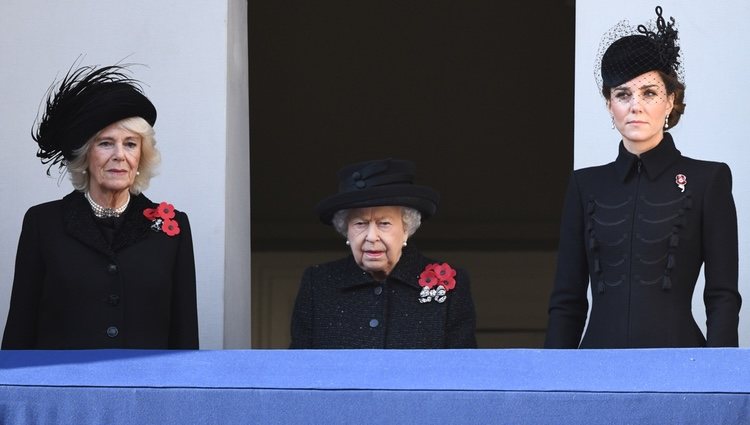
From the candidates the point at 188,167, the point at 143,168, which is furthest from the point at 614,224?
the point at 188,167

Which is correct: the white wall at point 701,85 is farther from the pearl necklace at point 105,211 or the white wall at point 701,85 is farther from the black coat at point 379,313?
the pearl necklace at point 105,211

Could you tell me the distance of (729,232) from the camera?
421cm

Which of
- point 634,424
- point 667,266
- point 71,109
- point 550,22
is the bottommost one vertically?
point 634,424

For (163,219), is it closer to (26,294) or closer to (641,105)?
(26,294)

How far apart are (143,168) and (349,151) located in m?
3.70

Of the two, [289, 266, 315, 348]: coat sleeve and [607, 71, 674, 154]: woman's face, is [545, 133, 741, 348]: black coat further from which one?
[289, 266, 315, 348]: coat sleeve

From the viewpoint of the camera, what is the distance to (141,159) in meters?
4.59

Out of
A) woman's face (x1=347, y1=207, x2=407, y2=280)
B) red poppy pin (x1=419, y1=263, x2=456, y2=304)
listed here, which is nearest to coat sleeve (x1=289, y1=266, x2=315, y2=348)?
woman's face (x1=347, y1=207, x2=407, y2=280)

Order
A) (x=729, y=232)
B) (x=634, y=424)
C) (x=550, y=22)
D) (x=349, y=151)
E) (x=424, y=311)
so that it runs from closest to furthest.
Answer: (x=634, y=424) → (x=729, y=232) → (x=424, y=311) → (x=550, y=22) → (x=349, y=151)

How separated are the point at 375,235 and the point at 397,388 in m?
1.12

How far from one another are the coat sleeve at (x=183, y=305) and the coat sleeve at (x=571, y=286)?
2.92 feet

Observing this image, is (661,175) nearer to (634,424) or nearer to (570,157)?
(634,424)

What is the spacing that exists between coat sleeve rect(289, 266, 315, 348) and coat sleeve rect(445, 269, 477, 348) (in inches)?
13.4

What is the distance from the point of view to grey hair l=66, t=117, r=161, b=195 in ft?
14.9
